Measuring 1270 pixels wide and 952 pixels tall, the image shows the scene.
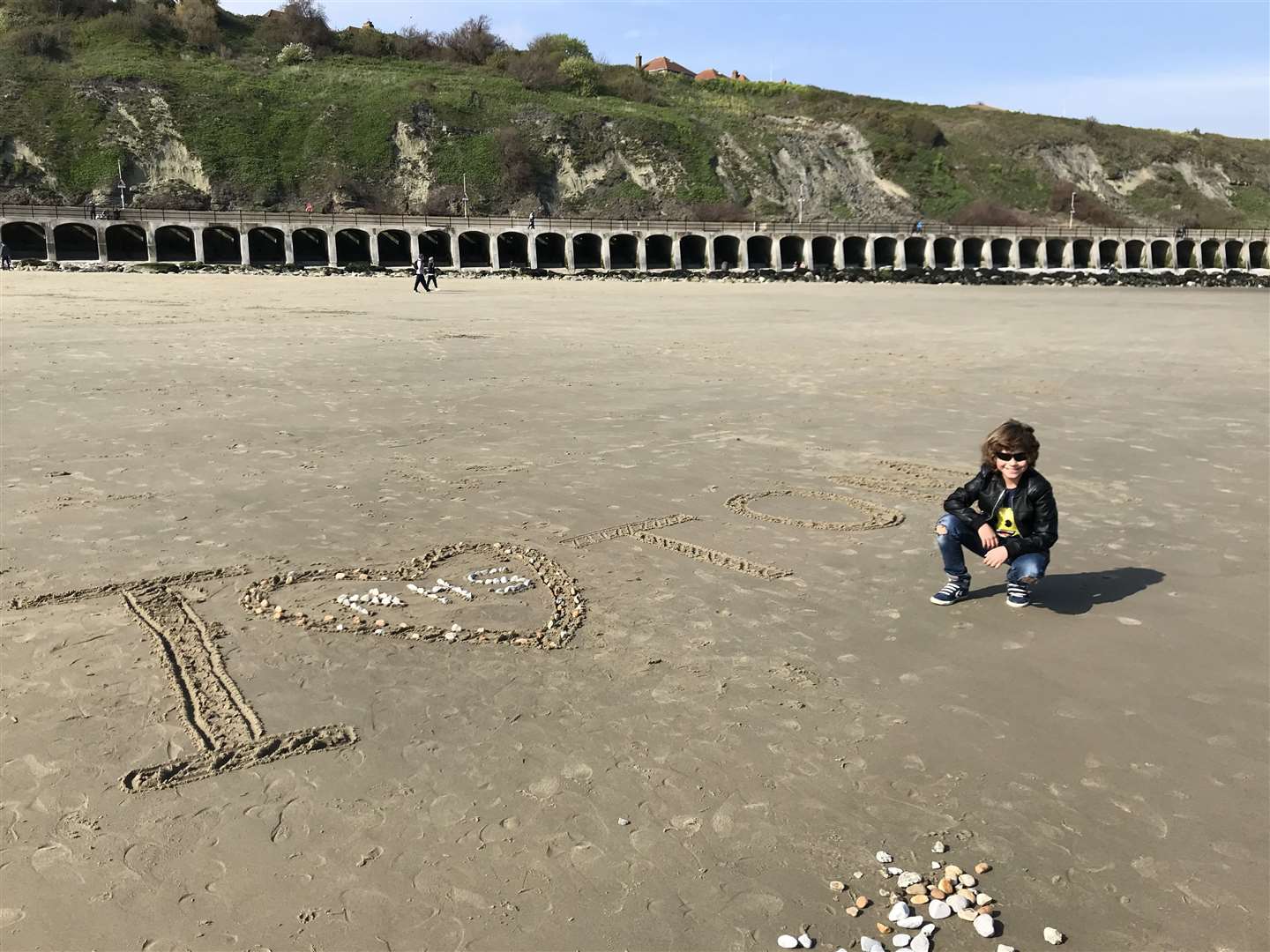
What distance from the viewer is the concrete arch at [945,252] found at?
96375 mm

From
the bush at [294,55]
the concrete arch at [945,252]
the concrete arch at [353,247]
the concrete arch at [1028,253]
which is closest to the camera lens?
the concrete arch at [353,247]

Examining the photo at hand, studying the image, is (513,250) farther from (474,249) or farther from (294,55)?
(294,55)

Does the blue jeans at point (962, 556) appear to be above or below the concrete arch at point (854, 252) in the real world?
below

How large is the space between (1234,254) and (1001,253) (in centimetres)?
2870

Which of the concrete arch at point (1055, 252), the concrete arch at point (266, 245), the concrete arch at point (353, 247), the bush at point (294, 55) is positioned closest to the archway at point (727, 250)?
the concrete arch at point (353, 247)

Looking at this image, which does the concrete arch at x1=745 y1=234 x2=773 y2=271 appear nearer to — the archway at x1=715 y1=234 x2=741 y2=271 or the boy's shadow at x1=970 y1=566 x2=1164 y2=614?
the archway at x1=715 y1=234 x2=741 y2=271

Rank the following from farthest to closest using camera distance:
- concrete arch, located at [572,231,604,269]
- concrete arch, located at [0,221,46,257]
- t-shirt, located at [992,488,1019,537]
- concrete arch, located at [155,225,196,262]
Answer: concrete arch, located at [572,231,604,269] < concrete arch, located at [155,225,196,262] < concrete arch, located at [0,221,46,257] < t-shirt, located at [992,488,1019,537]

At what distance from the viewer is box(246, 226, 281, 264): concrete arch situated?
2928 inches

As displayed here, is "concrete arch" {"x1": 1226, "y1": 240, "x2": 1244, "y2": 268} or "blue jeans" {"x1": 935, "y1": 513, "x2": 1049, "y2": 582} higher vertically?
"concrete arch" {"x1": 1226, "y1": 240, "x2": 1244, "y2": 268}

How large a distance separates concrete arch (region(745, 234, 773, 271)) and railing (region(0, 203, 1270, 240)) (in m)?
3.84

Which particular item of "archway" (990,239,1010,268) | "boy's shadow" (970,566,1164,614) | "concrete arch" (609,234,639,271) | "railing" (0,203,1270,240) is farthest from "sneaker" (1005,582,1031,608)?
"archway" (990,239,1010,268)

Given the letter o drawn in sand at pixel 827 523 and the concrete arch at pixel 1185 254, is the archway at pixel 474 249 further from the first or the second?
the concrete arch at pixel 1185 254

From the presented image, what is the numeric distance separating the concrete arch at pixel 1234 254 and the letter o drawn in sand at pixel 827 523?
119 meters

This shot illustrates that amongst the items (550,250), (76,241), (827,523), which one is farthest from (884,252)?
(827,523)
